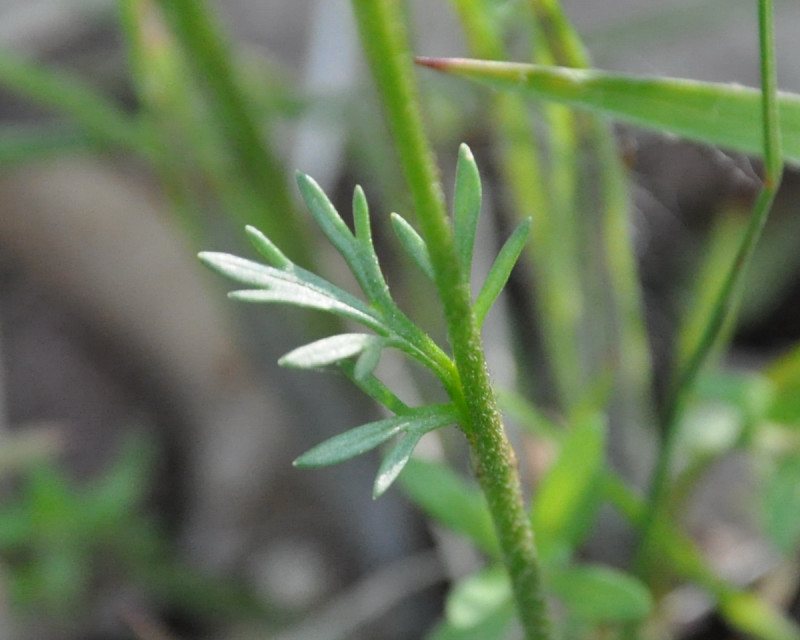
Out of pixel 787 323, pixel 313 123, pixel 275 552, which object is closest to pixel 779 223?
pixel 787 323

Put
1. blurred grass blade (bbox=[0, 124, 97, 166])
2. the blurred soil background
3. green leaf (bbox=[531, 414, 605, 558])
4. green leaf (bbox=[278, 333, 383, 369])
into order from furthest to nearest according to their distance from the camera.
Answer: the blurred soil background
blurred grass blade (bbox=[0, 124, 97, 166])
green leaf (bbox=[531, 414, 605, 558])
green leaf (bbox=[278, 333, 383, 369])

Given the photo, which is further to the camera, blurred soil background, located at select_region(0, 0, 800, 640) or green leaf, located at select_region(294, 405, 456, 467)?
blurred soil background, located at select_region(0, 0, 800, 640)

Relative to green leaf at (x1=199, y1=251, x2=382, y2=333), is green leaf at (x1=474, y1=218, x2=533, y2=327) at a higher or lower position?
lower

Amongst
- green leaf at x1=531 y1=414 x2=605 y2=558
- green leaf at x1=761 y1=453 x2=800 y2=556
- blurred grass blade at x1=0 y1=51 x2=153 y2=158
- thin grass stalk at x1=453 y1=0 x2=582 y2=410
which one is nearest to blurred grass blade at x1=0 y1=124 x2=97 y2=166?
blurred grass blade at x1=0 y1=51 x2=153 y2=158

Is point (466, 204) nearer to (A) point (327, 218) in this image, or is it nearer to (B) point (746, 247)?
(A) point (327, 218)

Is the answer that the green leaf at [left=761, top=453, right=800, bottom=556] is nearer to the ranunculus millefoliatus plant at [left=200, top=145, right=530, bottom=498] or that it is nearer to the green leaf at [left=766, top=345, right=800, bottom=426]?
the green leaf at [left=766, top=345, right=800, bottom=426]

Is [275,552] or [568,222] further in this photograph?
[275,552]

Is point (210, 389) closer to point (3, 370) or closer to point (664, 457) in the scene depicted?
point (3, 370)
